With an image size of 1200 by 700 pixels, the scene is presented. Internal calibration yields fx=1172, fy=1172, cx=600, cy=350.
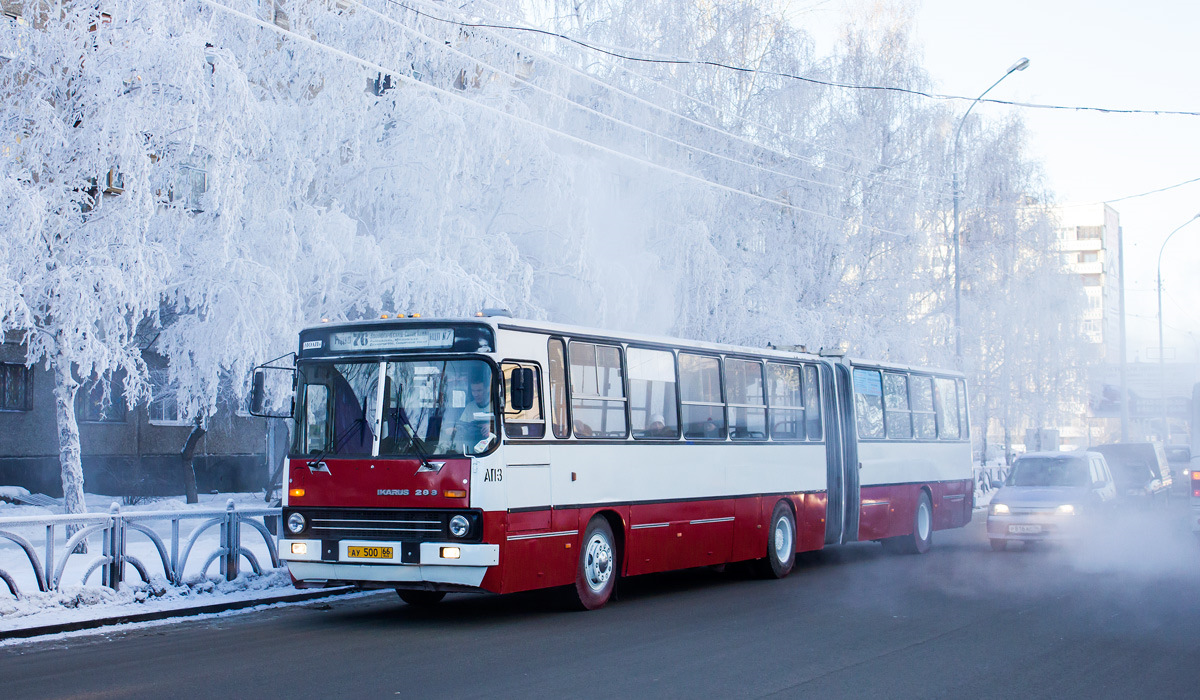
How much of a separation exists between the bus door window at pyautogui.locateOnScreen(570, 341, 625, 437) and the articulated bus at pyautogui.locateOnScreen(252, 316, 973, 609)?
2 centimetres

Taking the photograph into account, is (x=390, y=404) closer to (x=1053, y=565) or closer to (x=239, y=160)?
(x=239, y=160)

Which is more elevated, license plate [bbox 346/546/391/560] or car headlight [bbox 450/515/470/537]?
car headlight [bbox 450/515/470/537]

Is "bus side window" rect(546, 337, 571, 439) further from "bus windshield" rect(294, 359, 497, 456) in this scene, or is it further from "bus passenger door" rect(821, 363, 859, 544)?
"bus passenger door" rect(821, 363, 859, 544)

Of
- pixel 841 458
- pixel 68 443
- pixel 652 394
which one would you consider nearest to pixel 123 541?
pixel 68 443

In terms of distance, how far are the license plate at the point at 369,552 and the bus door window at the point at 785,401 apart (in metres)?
6.88

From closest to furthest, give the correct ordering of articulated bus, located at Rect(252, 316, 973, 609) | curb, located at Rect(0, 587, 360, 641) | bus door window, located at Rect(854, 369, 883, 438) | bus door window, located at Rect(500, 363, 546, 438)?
curb, located at Rect(0, 587, 360, 641), articulated bus, located at Rect(252, 316, 973, 609), bus door window, located at Rect(500, 363, 546, 438), bus door window, located at Rect(854, 369, 883, 438)

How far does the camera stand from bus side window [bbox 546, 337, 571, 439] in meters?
12.1

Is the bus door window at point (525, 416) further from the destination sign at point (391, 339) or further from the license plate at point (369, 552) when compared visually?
the license plate at point (369, 552)

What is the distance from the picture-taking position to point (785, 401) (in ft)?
55.6

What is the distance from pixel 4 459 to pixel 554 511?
19.0 metres

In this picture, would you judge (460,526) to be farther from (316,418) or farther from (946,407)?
(946,407)

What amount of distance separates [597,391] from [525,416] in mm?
1374

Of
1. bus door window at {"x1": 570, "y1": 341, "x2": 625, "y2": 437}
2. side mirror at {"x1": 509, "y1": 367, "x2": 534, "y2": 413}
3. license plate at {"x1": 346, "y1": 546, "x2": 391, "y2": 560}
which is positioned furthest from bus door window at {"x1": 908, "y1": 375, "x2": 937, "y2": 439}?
license plate at {"x1": 346, "y1": 546, "x2": 391, "y2": 560}

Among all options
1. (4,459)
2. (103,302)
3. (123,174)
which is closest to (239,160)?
(123,174)
